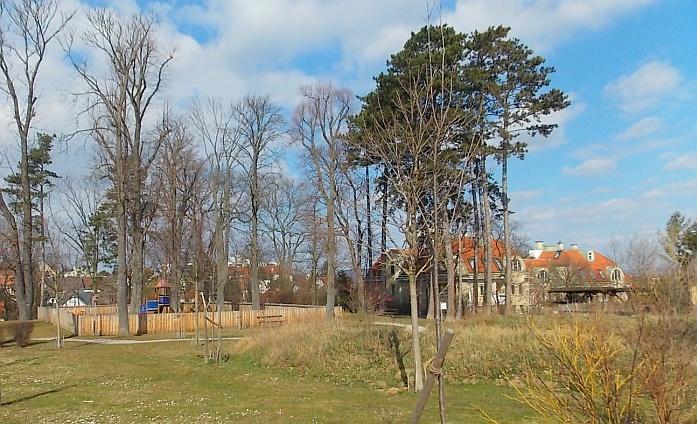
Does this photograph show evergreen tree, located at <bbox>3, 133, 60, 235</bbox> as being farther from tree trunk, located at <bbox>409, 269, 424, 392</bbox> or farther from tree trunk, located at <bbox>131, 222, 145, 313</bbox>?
tree trunk, located at <bbox>409, 269, 424, 392</bbox>

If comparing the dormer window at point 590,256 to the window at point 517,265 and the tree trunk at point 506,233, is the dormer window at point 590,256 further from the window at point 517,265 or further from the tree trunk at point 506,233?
the tree trunk at point 506,233

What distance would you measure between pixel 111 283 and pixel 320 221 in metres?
29.5

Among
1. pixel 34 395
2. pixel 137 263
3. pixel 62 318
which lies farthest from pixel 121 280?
pixel 34 395

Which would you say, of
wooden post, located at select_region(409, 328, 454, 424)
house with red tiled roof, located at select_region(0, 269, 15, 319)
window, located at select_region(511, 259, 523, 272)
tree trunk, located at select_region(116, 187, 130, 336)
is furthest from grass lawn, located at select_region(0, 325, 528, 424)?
window, located at select_region(511, 259, 523, 272)

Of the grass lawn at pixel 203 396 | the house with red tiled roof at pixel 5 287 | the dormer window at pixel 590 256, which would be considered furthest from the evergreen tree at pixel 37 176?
the dormer window at pixel 590 256

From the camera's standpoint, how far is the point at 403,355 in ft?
49.1

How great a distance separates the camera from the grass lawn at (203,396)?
32.3ft

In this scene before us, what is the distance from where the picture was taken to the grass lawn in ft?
32.3

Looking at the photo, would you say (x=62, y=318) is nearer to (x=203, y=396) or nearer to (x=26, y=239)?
(x=26, y=239)

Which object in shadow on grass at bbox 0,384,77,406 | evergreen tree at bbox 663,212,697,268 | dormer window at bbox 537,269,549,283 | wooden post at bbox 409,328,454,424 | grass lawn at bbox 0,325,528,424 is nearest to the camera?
wooden post at bbox 409,328,454,424

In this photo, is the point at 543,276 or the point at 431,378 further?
the point at 543,276

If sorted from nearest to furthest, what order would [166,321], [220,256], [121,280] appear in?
[121,280] → [166,321] → [220,256]

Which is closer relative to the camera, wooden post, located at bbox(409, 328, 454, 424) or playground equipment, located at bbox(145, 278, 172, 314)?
wooden post, located at bbox(409, 328, 454, 424)

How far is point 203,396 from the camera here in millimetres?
12000
